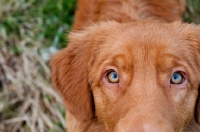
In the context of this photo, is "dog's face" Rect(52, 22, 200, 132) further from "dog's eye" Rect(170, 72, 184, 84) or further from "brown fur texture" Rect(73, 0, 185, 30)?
"brown fur texture" Rect(73, 0, 185, 30)

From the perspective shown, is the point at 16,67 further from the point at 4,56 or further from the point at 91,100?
the point at 91,100

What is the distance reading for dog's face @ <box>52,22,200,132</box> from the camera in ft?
12.9

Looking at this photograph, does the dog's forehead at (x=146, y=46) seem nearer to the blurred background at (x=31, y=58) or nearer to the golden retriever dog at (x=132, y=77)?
the golden retriever dog at (x=132, y=77)

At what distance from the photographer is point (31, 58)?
643cm

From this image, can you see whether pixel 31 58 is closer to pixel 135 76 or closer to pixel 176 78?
pixel 135 76

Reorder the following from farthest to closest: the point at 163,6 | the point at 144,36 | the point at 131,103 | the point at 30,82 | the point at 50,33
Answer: the point at 50,33 → the point at 30,82 → the point at 163,6 → the point at 144,36 → the point at 131,103

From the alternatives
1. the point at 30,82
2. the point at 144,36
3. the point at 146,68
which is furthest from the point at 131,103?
the point at 30,82

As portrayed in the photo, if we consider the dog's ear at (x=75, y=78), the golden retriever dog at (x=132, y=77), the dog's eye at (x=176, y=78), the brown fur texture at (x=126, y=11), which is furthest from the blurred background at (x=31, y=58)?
the dog's eye at (x=176, y=78)

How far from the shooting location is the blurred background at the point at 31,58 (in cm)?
606

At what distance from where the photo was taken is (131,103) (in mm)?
3955

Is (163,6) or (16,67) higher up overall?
(163,6)

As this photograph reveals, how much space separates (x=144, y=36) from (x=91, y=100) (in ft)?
2.42

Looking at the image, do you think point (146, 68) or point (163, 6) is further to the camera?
point (163, 6)

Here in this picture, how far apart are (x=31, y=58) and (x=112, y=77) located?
2.40 metres
